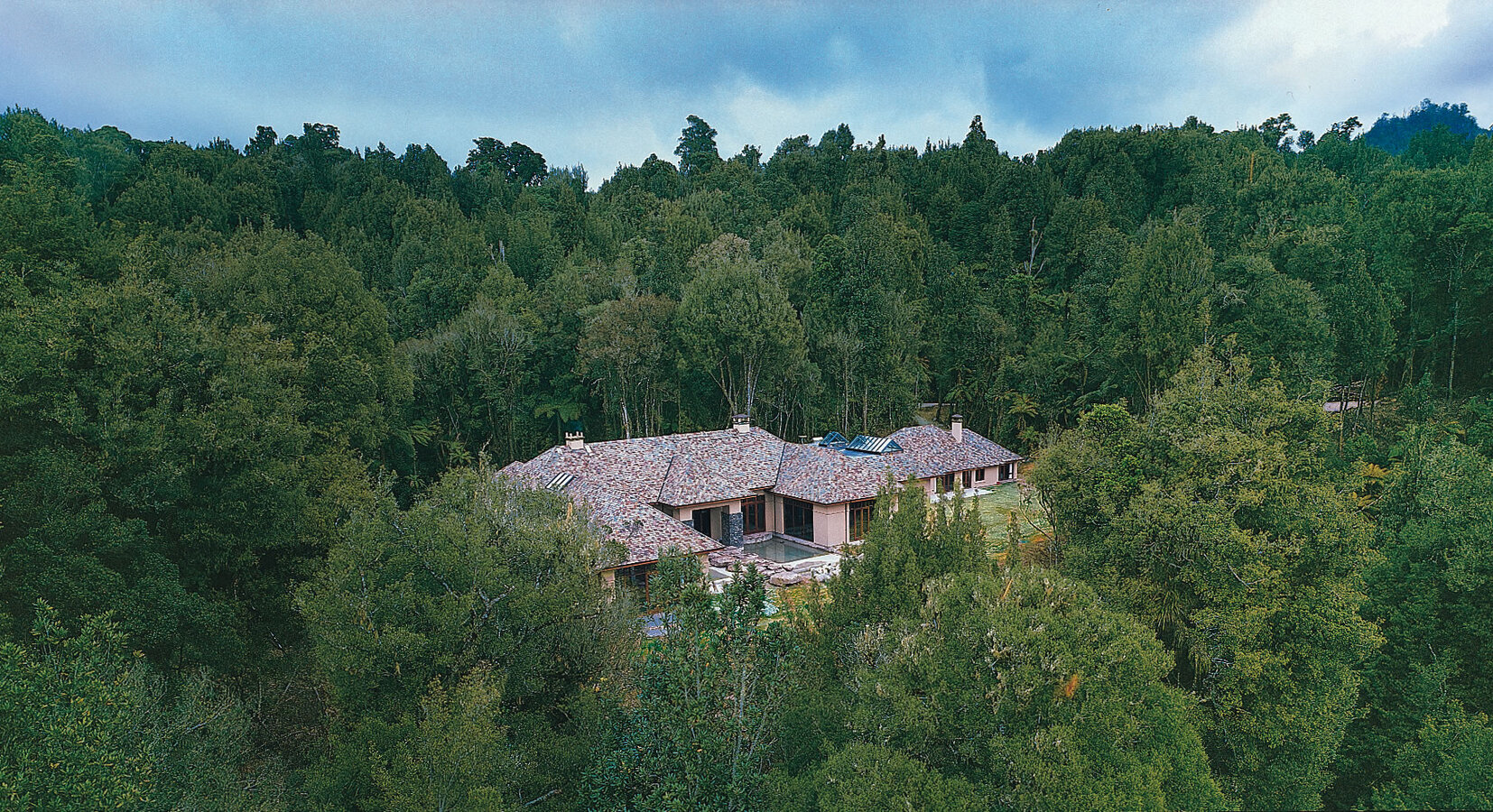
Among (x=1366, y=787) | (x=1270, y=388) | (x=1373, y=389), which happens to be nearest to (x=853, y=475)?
(x=1270, y=388)

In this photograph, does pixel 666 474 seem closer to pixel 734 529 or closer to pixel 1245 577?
pixel 734 529

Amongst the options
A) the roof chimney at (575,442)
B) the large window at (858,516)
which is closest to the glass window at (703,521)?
the roof chimney at (575,442)

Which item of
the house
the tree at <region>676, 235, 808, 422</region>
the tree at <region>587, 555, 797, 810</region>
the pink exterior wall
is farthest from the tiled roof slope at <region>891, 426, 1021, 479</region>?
the tree at <region>587, 555, 797, 810</region>

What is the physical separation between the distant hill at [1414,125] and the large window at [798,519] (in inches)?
3477

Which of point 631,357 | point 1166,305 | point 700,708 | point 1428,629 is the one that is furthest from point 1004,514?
point 700,708

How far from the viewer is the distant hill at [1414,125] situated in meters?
87.2

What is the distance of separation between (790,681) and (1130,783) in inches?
195

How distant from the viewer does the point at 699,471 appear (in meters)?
33.1

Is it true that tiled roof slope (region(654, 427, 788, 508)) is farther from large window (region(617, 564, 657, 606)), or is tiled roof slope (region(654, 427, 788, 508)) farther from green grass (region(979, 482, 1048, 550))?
green grass (region(979, 482, 1048, 550))

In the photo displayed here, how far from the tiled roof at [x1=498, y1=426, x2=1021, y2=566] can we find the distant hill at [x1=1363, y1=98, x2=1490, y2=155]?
282 feet

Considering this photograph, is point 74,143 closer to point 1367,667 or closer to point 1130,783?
point 1130,783

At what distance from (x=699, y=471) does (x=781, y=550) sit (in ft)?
16.3

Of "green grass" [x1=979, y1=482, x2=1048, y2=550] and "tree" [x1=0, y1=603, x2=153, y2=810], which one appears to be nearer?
"tree" [x1=0, y1=603, x2=153, y2=810]

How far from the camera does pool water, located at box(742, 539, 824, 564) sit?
31630 mm
